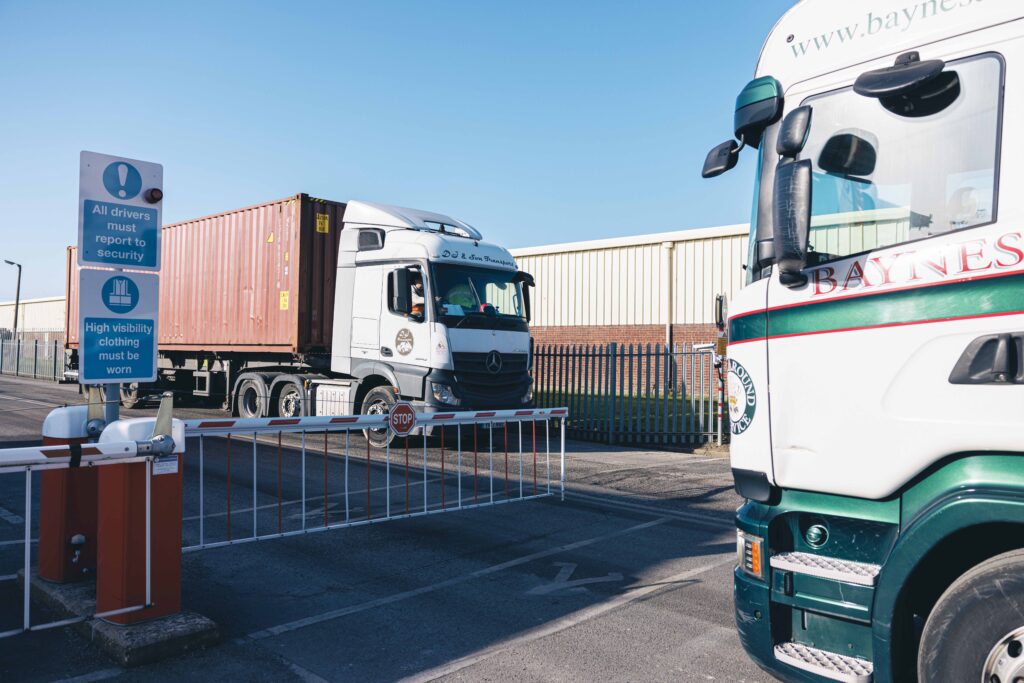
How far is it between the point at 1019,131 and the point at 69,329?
24.3 m

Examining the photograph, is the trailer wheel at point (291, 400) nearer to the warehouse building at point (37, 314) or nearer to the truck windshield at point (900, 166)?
the truck windshield at point (900, 166)

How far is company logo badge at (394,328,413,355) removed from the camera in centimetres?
1238

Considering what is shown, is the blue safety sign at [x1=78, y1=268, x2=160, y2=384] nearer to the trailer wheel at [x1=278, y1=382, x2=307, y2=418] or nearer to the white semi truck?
the white semi truck

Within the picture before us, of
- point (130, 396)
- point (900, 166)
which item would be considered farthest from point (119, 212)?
point (130, 396)

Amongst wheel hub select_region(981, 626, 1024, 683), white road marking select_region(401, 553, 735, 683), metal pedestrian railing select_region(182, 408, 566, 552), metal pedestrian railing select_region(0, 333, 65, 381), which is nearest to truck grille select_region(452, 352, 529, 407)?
metal pedestrian railing select_region(182, 408, 566, 552)

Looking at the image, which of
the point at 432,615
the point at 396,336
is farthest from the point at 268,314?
the point at 432,615

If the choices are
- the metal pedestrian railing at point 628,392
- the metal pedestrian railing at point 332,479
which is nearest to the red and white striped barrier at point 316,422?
the metal pedestrian railing at point 332,479

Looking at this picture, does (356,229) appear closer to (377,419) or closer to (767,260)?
(377,419)

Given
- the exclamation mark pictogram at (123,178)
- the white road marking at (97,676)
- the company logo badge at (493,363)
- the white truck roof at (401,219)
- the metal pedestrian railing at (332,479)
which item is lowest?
the white road marking at (97,676)

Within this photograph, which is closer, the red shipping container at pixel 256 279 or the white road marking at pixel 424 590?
the white road marking at pixel 424 590

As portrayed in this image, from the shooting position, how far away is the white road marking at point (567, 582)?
564 centimetres

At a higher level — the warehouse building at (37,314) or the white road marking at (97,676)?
the warehouse building at (37,314)

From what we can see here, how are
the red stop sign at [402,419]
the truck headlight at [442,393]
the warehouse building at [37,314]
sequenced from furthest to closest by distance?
the warehouse building at [37,314] → the truck headlight at [442,393] → the red stop sign at [402,419]

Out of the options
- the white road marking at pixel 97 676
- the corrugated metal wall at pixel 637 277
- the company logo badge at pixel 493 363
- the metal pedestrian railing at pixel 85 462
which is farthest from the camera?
the corrugated metal wall at pixel 637 277
